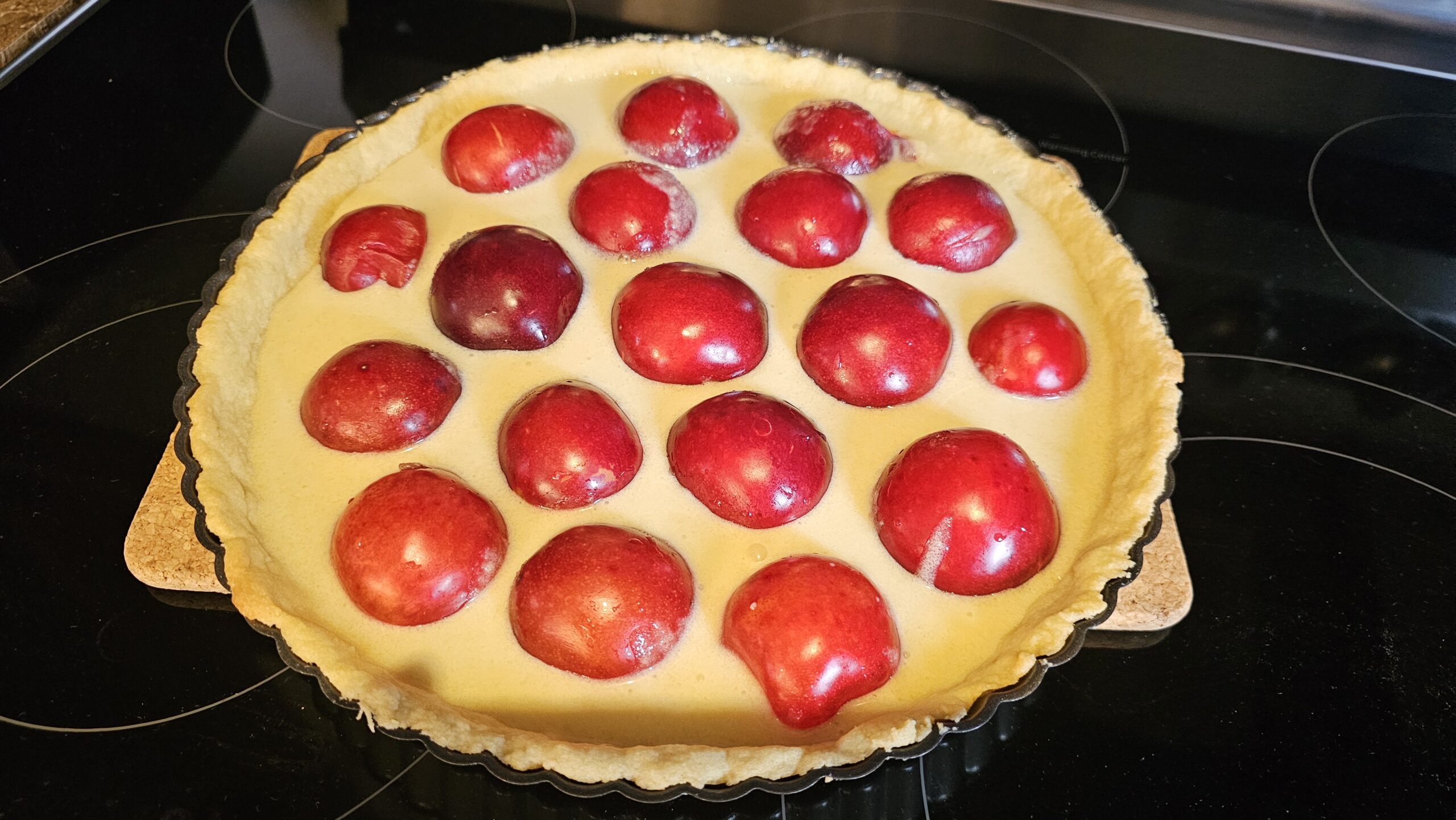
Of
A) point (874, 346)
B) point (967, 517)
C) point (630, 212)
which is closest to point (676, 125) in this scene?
point (630, 212)

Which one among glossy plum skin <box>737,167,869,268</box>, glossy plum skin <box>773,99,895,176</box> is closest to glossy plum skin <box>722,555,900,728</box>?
glossy plum skin <box>737,167,869,268</box>

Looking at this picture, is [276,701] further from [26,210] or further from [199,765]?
[26,210]

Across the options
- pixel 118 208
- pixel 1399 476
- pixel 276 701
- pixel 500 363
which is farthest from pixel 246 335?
pixel 1399 476

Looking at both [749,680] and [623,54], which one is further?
[623,54]

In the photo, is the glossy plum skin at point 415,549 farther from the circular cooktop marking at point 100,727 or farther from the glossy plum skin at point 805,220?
the glossy plum skin at point 805,220

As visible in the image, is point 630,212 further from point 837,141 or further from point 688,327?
point 837,141

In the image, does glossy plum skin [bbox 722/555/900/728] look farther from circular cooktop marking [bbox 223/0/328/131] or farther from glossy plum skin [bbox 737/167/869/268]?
circular cooktop marking [bbox 223/0/328/131]
